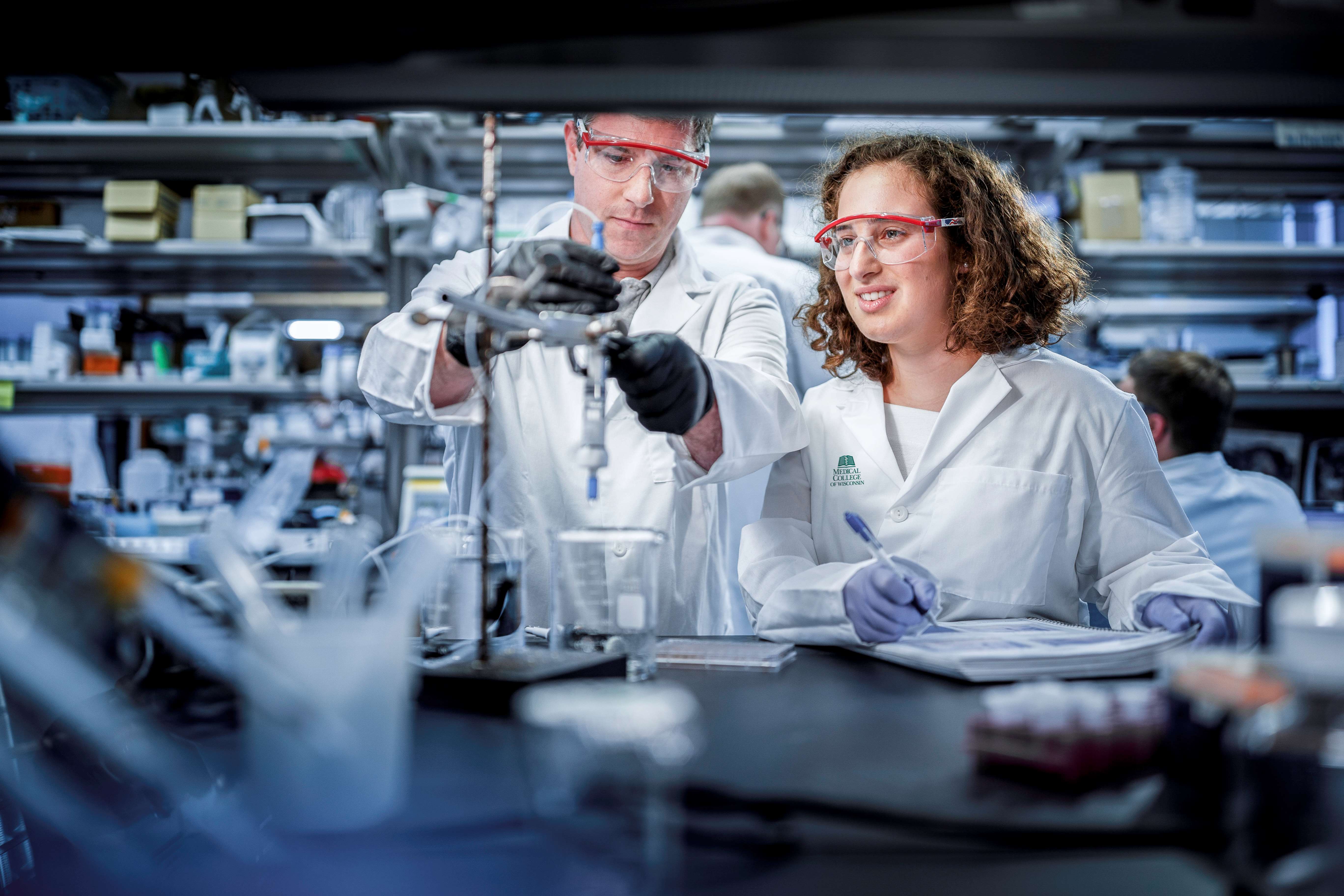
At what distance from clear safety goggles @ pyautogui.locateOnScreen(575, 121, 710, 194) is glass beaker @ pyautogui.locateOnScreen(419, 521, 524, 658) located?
27.8 inches

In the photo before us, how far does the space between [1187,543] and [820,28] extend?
1025 millimetres

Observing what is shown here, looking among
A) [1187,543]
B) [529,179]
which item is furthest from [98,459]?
[1187,543]

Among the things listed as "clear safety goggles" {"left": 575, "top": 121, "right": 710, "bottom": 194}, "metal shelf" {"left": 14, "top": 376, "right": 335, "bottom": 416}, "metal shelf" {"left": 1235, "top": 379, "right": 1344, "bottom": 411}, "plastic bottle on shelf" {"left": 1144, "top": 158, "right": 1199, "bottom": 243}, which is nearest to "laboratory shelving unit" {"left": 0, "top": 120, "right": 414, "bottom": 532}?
"metal shelf" {"left": 14, "top": 376, "right": 335, "bottom": 416}

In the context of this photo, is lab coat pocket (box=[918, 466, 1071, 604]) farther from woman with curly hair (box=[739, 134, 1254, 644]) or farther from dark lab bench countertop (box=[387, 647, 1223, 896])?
dark lab bench countertop (box=[387, 647, 1223, 896])

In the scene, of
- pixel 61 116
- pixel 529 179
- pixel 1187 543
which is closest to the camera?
pixel 1187 543

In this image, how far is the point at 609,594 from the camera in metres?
0.95

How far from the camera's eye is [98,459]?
3695mm

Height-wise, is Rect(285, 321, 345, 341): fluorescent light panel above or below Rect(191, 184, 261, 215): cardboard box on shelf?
below

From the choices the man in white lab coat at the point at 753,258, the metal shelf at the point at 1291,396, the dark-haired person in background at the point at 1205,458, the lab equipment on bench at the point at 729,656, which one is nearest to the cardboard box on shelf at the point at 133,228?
the man in white lab coat at the point at 753,258

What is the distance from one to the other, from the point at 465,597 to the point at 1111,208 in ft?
10.7

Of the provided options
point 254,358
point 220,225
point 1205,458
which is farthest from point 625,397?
point 220,225

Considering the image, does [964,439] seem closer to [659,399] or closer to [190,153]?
[659,399]

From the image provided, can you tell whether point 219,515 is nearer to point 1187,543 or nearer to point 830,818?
point 830,818

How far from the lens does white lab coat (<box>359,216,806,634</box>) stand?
1607 millimetres
